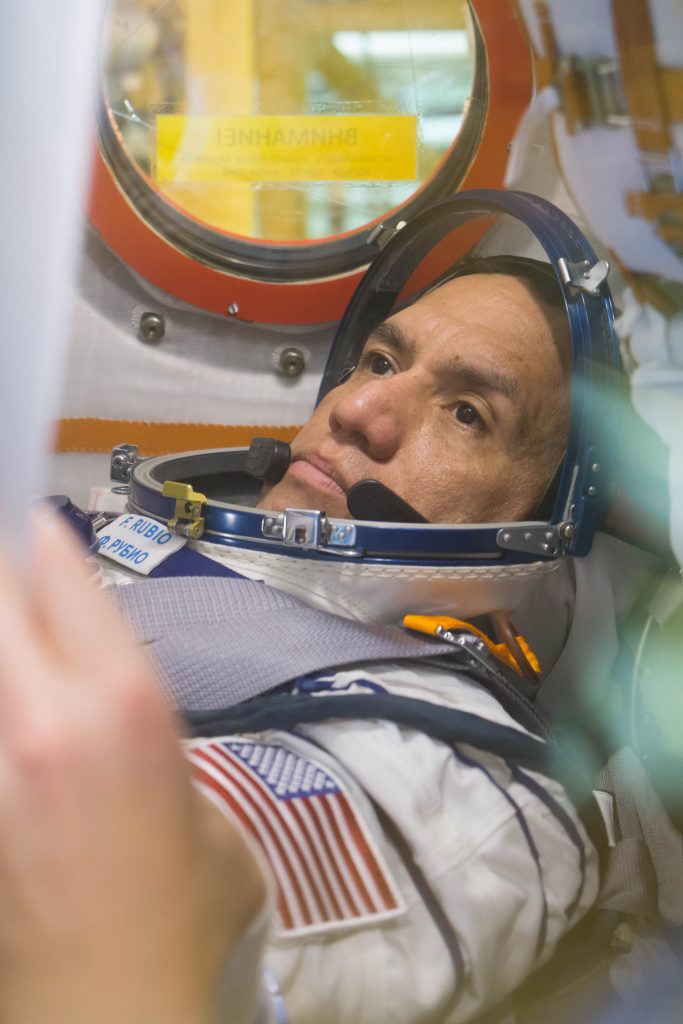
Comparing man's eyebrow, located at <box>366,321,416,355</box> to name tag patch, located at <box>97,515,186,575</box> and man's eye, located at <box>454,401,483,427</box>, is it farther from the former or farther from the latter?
name tag patch, located at <box>97,515,186,575</box>

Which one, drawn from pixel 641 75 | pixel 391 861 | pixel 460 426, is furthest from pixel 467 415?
pixel 391 861

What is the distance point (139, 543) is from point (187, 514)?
1.9 inches

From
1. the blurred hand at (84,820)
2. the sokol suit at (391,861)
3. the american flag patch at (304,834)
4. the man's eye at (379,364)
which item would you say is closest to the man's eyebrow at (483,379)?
the man's eye at (379,364)

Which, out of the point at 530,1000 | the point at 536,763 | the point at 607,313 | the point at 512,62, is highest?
the point at 512,62

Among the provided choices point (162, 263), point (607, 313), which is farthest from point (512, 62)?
point (162, 263)

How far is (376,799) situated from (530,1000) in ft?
0.55

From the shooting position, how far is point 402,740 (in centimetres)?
63

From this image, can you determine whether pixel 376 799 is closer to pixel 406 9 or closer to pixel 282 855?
pixel 282 855

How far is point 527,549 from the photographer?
868mm

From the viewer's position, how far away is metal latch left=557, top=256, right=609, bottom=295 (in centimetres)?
87

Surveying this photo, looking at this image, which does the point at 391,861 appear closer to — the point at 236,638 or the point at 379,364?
the point at 236,638

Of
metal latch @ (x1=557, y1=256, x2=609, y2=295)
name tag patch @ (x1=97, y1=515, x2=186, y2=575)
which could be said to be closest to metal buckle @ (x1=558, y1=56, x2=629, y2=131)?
metal latch @ (x1=557, y1=256, x2=609, y2=295)

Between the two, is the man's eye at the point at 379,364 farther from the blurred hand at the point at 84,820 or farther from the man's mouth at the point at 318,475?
the blurred hand at the point at 84,820

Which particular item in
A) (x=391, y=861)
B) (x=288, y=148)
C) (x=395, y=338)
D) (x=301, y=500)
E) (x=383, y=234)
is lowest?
(x=391, y=861)
